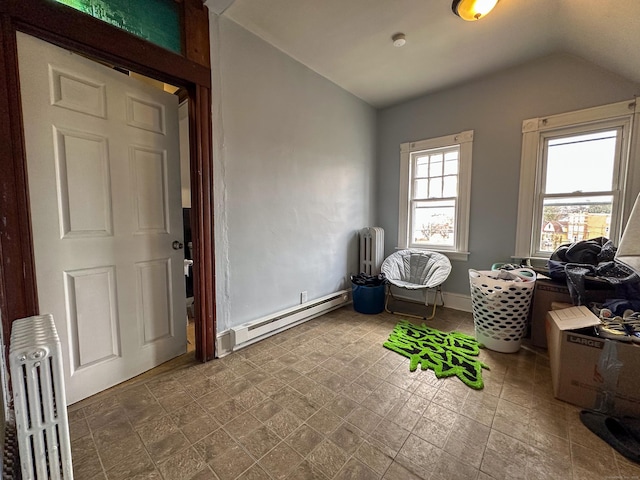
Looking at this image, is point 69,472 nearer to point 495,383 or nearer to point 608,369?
point 495,383

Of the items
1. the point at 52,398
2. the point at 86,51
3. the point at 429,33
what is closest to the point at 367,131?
the point at 429,33

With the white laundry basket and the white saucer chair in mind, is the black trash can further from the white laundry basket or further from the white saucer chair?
the white laundry basket

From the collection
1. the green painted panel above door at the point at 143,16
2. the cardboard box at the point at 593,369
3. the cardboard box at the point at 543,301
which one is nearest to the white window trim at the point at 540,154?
the cardboard box at the point at 543,301

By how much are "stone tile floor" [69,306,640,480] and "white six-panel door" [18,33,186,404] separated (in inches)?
11.5

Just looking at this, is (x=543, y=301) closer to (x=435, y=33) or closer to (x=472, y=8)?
(x=472, y=8)

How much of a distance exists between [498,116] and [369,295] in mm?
2422

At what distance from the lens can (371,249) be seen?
343 centimetres

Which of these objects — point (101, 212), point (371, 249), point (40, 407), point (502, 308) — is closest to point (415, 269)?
point (371, 249)

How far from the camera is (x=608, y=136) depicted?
2357mm

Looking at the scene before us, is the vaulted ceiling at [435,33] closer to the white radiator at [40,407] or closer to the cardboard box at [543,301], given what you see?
the cardboard box at [543,301]

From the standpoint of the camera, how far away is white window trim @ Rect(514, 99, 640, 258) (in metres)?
2.20

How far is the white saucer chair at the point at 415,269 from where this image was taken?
2930 mm

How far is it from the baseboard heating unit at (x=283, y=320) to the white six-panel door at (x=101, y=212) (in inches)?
19.7

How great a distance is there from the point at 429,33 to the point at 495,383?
9.05 ft
